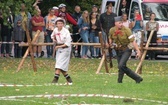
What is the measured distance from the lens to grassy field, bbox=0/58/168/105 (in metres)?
16.7

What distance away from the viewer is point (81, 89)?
63.9 ft

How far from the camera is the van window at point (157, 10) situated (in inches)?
1519

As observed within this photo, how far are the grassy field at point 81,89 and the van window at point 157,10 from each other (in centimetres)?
981

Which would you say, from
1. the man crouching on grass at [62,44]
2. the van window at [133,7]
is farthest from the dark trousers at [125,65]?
the van window at [133,7]

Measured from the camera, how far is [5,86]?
2008cm

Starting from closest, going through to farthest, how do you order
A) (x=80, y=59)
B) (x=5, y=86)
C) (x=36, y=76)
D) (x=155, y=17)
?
(x=5, y=86) < (x=36, y=76) < (x=80, y=59) < (x=155, y=17)

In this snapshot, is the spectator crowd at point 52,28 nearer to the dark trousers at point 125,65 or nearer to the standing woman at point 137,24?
the standing woman at point 137,24

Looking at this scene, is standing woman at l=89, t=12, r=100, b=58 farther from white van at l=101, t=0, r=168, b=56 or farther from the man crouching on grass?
the man crouching on grass

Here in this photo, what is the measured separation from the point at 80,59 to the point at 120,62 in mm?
12689

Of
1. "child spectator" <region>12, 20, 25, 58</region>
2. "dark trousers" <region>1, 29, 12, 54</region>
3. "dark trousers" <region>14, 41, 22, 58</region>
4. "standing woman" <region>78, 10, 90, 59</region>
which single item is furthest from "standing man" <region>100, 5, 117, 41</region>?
"dark trousers" <region>1, 29, 12, 54</region>

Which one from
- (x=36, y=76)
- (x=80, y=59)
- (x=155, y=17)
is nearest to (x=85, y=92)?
(x=36, y=76)

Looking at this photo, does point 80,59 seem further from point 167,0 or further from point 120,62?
point 120,62

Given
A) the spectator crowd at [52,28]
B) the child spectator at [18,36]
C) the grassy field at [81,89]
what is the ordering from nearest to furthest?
the grassy field at [81,89]
the spectator crowd at [52,28]
the child spectator at [18,36]

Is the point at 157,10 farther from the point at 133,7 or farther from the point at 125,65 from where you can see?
the point at 125,65
